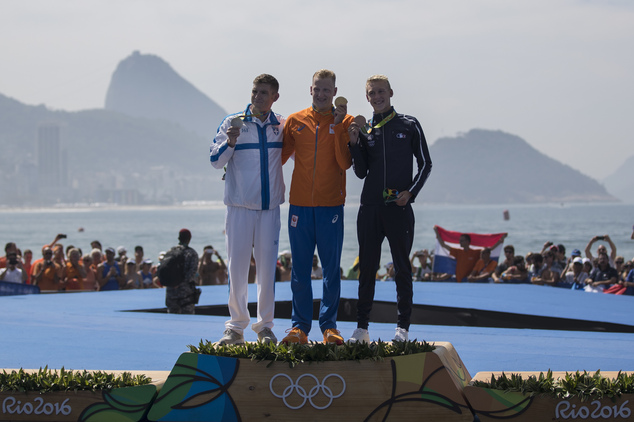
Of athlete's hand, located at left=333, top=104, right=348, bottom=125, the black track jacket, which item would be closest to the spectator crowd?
the black track jacket

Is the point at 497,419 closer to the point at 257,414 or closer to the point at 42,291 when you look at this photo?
the point at 257,414

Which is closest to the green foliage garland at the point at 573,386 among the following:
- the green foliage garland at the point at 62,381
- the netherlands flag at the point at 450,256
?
the green foliage garland at the point at 62,381

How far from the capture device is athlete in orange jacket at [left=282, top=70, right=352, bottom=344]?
4.81m

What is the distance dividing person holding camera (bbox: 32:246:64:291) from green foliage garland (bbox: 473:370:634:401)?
9950mm

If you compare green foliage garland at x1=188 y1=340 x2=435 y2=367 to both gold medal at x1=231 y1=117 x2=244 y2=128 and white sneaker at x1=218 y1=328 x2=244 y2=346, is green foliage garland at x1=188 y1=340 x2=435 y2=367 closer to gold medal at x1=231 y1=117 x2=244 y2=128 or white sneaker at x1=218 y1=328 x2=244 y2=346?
white sneaker at x1=218 y1=328 x2=244 y2=346

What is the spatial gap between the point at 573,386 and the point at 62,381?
303 centimetres

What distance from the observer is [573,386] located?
3.92 m

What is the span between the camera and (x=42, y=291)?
1185 centimetres

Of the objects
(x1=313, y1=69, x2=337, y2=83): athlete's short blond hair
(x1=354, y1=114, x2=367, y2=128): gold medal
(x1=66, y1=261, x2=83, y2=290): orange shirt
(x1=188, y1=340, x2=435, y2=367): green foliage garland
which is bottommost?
(x1=66, y1=261, x2=83, y2=290): orange shirt

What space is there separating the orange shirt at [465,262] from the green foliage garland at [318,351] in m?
9.42

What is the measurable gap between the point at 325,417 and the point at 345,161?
1.81 metres

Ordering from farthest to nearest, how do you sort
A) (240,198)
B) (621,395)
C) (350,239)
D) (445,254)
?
(350,239), (445,254), (240,198), (621,395)

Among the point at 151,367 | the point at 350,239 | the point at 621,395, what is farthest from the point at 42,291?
the point at 350,239

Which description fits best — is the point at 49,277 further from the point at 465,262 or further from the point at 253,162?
the point at 253,162
